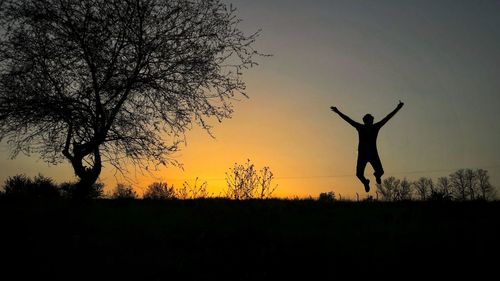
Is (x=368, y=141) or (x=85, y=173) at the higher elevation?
(x=368, y=141)

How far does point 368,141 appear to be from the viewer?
13883 mm

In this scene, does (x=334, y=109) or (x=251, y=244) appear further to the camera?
(x=334, y=109)

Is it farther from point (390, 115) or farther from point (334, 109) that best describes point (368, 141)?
point (334, 109)

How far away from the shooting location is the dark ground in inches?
267

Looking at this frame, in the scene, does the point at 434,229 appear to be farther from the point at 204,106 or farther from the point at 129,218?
the point at 204,106

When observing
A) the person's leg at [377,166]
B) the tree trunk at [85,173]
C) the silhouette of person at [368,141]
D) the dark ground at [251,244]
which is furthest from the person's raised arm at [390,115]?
the tree trunk at [85,173]

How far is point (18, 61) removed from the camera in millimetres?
13961

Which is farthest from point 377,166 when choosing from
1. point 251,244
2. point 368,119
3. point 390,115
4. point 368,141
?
point 251,244

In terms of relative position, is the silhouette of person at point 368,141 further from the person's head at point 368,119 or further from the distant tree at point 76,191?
the distant tree at point 76,191

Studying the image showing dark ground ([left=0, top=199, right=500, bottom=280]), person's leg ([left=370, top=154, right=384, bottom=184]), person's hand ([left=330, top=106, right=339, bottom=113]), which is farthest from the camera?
person's hand ([left=330, top=106, right=339, bottom=113])

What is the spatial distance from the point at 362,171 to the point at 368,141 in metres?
1.10

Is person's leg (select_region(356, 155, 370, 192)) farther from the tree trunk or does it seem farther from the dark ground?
the tree trunk

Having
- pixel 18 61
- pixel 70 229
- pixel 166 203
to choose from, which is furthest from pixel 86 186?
pixel 70 229

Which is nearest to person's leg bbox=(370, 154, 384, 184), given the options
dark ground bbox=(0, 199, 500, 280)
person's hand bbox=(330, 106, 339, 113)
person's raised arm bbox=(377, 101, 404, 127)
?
person's raised arm bbox=(377, 101, 404, 127)
